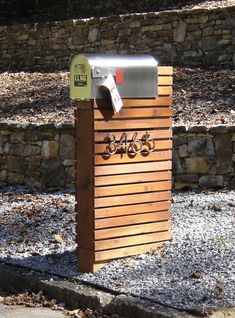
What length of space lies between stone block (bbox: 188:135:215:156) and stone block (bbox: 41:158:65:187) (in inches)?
68.4

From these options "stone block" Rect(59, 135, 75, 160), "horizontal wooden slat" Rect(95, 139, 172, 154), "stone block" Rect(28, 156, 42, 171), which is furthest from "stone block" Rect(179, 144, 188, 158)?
"horizontal wooden slat" Rect(95, 139, 172, 154)

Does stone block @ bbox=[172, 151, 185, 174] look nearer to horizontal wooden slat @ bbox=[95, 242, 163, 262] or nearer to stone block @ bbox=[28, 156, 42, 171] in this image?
stone block @ bbox=[28, 156, 42, 171]

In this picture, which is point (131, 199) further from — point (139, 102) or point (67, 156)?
point (67, 156)

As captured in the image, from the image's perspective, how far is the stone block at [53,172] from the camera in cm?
901

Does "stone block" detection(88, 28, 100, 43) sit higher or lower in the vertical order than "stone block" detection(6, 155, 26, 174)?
higher

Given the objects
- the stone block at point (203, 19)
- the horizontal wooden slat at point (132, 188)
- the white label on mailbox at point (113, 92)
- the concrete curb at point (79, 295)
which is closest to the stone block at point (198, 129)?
the horizontal wooden slat at point (132, 188)

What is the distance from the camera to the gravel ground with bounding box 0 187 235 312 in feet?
16.7

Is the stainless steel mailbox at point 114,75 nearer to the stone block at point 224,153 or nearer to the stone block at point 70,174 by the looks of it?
the stone block at point 224,153

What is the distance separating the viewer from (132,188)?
5.80 meters

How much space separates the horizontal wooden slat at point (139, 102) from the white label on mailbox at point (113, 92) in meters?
0.08

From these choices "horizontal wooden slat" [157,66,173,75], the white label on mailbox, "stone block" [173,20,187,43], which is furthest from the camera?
"stone block" [173,20,187,43]

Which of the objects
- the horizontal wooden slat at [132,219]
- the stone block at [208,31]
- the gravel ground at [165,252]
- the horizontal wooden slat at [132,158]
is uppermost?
the stone block at [208,31]

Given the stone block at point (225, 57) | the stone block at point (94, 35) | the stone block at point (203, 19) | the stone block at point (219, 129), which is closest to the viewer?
the stone block at point (219, 129)

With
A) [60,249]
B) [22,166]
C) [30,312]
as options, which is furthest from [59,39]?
[30,312]
